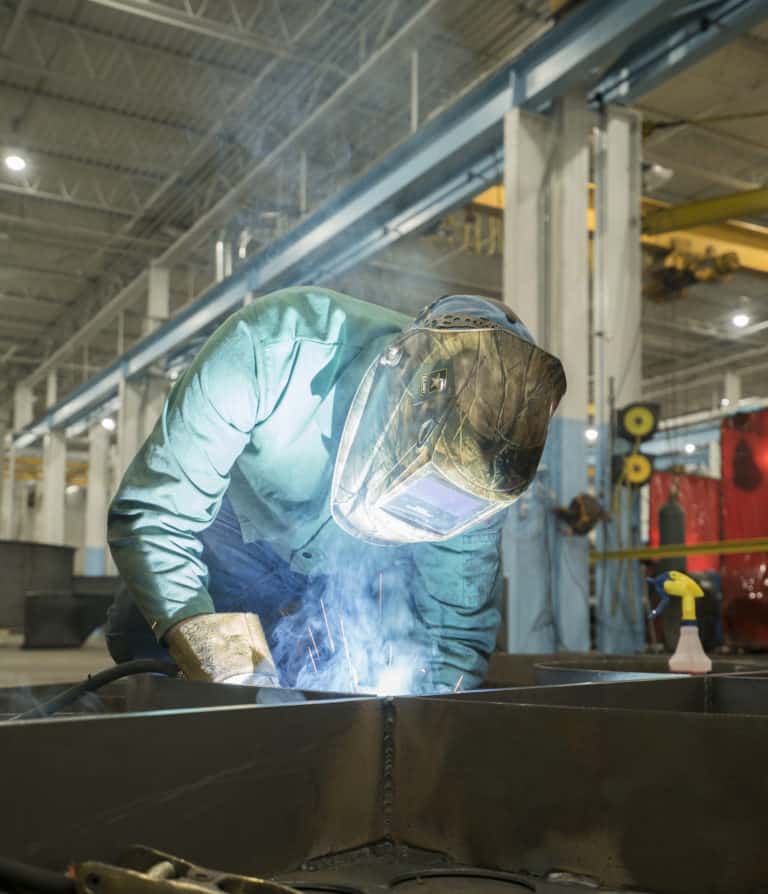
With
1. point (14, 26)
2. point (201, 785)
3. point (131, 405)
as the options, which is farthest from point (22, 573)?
point (201, 785)

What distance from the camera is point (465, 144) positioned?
5.86 m

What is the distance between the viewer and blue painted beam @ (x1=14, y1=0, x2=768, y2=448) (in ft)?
15.8

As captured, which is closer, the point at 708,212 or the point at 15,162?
the point at 708,212

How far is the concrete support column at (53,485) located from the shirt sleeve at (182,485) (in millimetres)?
14657

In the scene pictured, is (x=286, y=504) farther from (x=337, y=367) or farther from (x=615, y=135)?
(x=615, y=135)

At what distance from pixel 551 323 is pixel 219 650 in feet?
12.6

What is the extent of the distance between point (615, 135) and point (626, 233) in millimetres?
553

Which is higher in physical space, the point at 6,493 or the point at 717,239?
the point at 717,239

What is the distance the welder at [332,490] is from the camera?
1.59m

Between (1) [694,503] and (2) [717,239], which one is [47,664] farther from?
(2) [717,239]

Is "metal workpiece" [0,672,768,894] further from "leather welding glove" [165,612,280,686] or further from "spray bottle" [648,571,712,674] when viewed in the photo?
"spray bottle" [648,571,712,674]

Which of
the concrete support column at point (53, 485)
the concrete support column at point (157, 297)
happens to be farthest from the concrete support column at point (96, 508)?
the concrete support column at point (157, 297)

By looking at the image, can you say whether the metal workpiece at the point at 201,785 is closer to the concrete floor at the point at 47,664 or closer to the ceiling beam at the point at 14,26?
the concrete floor at the point at 47,664

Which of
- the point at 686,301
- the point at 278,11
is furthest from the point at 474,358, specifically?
the point at 686,301
